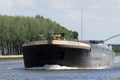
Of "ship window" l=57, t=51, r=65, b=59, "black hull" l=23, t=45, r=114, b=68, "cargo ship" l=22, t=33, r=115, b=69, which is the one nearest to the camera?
"cargo ship" l=22, t=33, r=115, b=69

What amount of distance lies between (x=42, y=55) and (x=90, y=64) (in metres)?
9.02

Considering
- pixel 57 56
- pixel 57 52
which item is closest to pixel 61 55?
pixel 57 56

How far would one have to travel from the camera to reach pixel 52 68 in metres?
82.9

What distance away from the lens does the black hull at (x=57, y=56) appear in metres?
83.2

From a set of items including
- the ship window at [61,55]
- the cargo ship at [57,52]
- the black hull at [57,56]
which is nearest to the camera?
the cargo ship at [57,52]

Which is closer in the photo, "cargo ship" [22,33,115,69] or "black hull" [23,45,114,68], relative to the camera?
"cargo ship" [22,33,115,69]

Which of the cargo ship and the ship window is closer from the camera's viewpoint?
the cargo ship

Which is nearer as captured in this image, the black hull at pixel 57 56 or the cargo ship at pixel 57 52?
the cargo ship at pixel 57 52

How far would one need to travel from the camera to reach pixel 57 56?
83.8 m

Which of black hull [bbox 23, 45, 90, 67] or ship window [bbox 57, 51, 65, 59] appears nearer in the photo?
black hull [bbox 23, 45, 90, 67]

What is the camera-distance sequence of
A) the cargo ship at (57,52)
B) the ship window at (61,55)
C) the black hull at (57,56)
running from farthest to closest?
the ship window at (61,55)
the black hull at (57,56)
the cargo ship at (57,52)

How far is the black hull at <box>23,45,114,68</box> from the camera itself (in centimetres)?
8325

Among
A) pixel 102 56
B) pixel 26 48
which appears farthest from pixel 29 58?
pixel 102 56

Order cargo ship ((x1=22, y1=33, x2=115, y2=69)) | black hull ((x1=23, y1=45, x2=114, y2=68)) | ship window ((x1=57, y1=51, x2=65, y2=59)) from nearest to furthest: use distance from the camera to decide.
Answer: cargo ship ((x1=22, y1=33, x2=115, y2=69)), black hull ((x1=23, y1=45, x2=114, y2=68)), ship window ((x1=57, y1=51, x2=65, y2=59))
